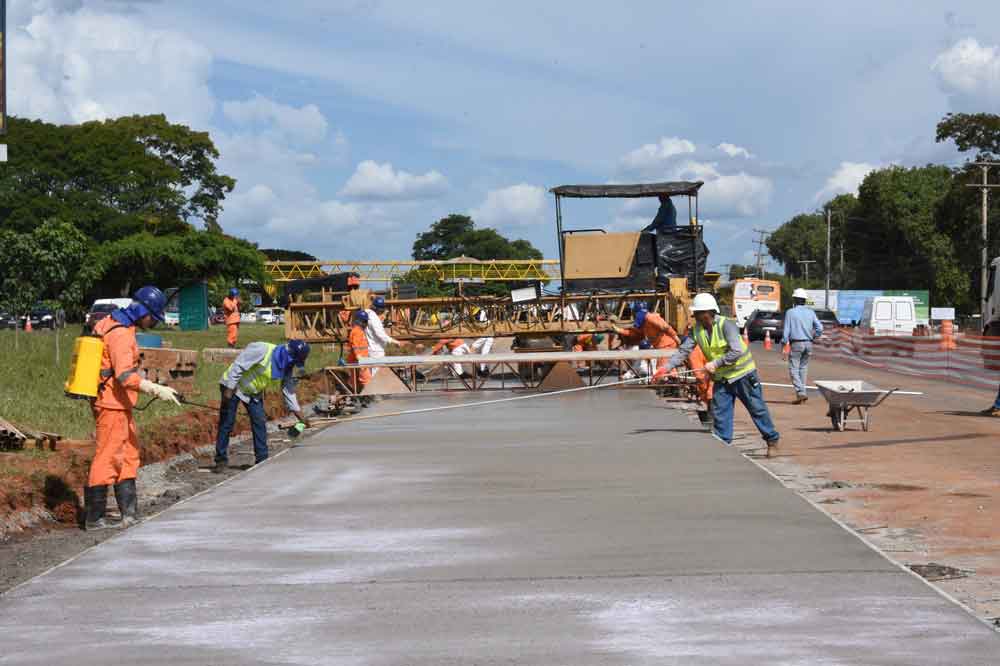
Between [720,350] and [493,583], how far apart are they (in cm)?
734

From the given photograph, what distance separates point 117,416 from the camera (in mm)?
10688

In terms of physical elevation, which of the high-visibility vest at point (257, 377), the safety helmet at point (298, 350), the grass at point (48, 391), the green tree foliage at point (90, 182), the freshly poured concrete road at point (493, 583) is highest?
the green tree foliage at point (90, 182)

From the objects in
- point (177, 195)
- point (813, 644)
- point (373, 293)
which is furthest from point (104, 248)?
point (813, 644)

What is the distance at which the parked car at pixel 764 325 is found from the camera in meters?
57.0

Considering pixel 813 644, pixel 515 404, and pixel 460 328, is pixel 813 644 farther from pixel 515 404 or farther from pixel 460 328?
pixel 460 328

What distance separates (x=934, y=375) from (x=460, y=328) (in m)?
12.5

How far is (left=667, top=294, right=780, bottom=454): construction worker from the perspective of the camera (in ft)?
47.8

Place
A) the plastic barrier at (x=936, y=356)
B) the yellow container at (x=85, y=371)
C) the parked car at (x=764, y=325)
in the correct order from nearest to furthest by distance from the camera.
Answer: the yellow container at (x=85, y=371), the plastic barrier at (x=936, y=356), the parked car at (x=764, y=325)

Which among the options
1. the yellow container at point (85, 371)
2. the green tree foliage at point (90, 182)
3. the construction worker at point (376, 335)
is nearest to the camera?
the yellow container at point (85, 371)

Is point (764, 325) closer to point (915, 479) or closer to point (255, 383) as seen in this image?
point (255, 383)

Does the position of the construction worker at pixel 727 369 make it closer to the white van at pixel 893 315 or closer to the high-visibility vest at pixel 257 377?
the high-visibility vest at pixel 257 377

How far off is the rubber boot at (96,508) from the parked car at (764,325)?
4714cm

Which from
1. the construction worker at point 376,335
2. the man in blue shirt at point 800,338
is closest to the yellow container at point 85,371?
the construction worker at point 376,335

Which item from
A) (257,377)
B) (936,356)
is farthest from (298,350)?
(936,356)
